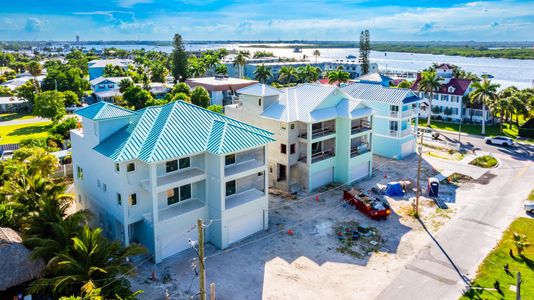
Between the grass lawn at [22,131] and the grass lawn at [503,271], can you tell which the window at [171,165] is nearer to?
the grass lawn at [503,271]

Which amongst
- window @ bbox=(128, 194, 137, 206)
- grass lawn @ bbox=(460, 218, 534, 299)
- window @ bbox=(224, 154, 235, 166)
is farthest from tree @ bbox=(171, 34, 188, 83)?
grass lawn @ bbox=(460, 218, 534, 299)

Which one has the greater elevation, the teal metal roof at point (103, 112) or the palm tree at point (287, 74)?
the palm tree at point (287, 74)

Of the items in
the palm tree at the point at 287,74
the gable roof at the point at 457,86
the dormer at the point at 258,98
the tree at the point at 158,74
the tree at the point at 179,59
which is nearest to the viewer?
the dormer at the point at 258,98

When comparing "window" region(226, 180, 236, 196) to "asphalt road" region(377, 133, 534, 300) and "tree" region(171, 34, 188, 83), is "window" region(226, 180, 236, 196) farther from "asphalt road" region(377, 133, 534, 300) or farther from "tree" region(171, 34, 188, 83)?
"tree" region(171, 34, 188, 83)

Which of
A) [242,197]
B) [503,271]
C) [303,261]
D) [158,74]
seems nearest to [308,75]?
[158,74]

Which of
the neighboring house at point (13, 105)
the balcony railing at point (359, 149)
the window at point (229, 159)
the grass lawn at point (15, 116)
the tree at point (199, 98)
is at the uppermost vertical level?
the tree at point (199, 98)

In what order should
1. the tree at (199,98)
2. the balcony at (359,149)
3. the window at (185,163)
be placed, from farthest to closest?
the tree at (199,98), the balcony at (359,149), the window at (185,163)

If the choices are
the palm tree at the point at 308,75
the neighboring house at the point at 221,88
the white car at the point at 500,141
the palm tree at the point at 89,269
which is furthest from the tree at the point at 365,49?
the palm tree at the point at 89,269

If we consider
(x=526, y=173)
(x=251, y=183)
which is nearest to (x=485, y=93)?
(x=526, y=173)

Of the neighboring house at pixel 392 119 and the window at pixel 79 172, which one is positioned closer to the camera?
the window at pixel 79 172
